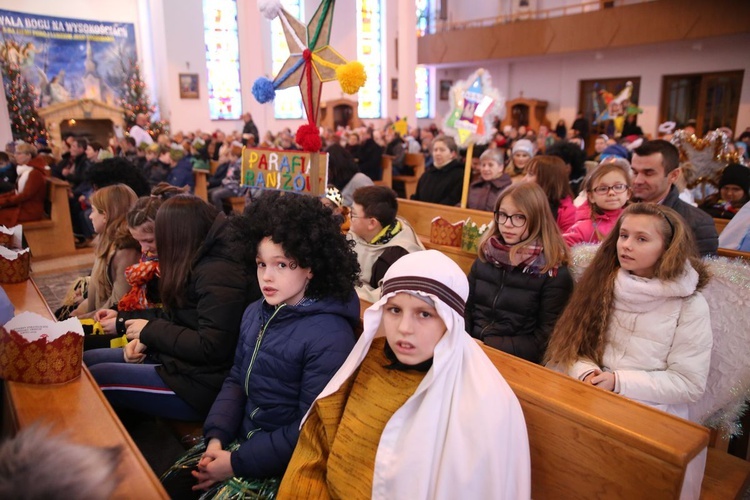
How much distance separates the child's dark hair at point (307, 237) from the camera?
1.90 m

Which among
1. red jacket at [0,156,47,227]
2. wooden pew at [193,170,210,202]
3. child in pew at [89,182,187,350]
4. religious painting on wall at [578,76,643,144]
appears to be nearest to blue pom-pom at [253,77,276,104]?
child in pew at [89,182,187,350]

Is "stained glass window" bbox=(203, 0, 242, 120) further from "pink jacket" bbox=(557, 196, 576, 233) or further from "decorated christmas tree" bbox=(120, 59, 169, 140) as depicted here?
"pink jacket" bbox=(557, 196, 576, 233)

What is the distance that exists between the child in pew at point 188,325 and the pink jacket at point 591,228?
6.83ft

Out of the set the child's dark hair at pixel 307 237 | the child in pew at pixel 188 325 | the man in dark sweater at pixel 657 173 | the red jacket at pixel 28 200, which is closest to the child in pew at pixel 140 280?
the child in pew at pixel 188 325

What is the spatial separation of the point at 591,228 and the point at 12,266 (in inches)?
138

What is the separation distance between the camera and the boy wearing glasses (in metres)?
3.18

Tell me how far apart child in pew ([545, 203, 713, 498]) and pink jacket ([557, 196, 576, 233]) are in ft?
5.52

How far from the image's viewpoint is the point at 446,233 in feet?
12.8

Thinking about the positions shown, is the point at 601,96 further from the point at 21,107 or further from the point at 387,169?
the point at 21,107

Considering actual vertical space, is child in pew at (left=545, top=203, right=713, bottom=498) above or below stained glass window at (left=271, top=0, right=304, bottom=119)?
below

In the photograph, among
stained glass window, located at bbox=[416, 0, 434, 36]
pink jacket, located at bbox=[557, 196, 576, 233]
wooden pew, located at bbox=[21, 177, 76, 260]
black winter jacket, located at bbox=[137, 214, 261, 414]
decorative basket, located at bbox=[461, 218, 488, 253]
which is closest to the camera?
black winter jacket, located at bbox=[137, 214, 261, 414]

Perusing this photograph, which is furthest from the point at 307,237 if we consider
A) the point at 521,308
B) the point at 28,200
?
the point at 28,200

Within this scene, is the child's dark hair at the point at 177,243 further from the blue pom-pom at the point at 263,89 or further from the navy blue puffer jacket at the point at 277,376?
the blue pom-pom at the point at 263,89

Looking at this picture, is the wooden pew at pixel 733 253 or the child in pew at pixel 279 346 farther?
the wooden pew at pixel 733 253
